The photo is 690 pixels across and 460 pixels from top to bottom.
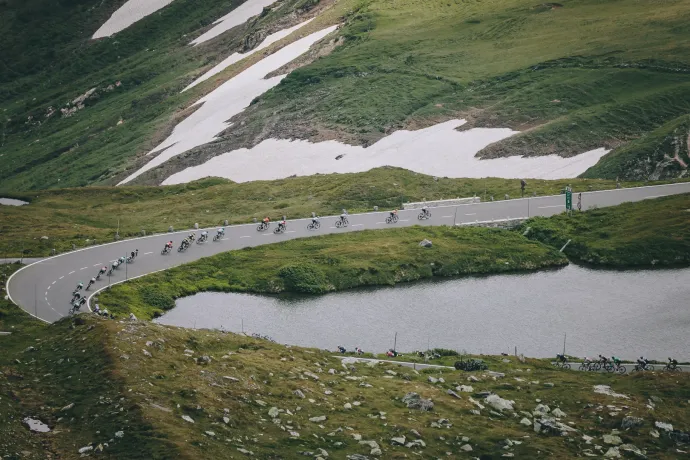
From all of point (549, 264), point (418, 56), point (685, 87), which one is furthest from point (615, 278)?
point (418, 56)

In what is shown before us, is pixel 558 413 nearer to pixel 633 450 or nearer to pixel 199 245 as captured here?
pixel 633 450

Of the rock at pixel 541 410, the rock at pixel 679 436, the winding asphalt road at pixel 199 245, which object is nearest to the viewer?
the rock at pixel 679 436

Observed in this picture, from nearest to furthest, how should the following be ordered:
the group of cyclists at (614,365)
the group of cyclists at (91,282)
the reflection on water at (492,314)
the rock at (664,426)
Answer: the rock at (664,426)
the group of cyclists at (614,365)
the reflection on water at (492,314)
the group of cyclists at (91,282)

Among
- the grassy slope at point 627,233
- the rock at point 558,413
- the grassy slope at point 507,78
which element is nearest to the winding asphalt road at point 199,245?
the grassy slope at point 627,233

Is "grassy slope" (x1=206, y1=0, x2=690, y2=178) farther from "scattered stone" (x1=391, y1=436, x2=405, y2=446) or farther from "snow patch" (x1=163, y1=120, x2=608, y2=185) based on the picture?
"scattered stone" (x1=391, y1=436, x2=405, y2=446)

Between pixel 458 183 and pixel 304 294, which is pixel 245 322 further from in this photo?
pixel 458 183

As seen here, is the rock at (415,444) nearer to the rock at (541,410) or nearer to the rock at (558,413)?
the rock at (541,410)
